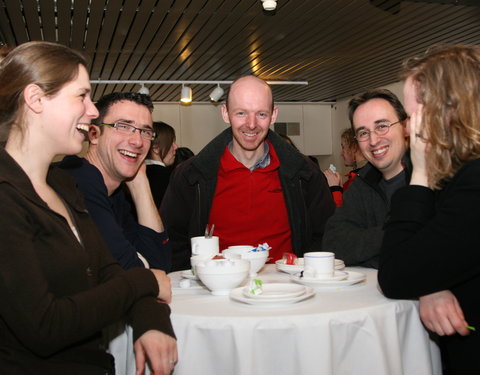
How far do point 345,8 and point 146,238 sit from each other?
12.7 feet

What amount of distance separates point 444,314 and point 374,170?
124cm

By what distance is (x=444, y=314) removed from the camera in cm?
154

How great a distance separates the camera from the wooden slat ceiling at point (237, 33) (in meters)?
5.22

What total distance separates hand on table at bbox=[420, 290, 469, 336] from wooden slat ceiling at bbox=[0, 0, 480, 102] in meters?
3.97

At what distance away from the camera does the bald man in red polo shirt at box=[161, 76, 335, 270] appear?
307 cm

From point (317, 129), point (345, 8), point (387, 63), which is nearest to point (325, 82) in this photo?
point (387, 63)

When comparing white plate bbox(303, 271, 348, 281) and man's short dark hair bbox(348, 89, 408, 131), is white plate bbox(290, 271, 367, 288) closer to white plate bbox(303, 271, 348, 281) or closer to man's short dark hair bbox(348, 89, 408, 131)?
white plate bbox(303, 271, 348, 281)

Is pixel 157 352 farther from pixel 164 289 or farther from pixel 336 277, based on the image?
pixel 336 277

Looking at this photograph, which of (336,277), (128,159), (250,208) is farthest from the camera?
(250,208)

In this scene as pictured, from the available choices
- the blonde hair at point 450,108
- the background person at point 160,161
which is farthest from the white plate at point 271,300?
the background person at point 160,161

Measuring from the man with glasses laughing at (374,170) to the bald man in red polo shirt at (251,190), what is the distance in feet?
1.71

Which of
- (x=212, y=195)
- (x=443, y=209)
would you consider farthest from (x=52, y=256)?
(x=212, y=195)

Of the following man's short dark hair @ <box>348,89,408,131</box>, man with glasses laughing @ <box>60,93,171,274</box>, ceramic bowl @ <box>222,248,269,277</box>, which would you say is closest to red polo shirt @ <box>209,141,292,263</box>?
man with glasses laughing @ <box>60,93,171,274</box>

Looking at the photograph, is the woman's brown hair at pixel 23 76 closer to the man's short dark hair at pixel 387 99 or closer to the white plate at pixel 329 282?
the white plate at pixel 329 282
